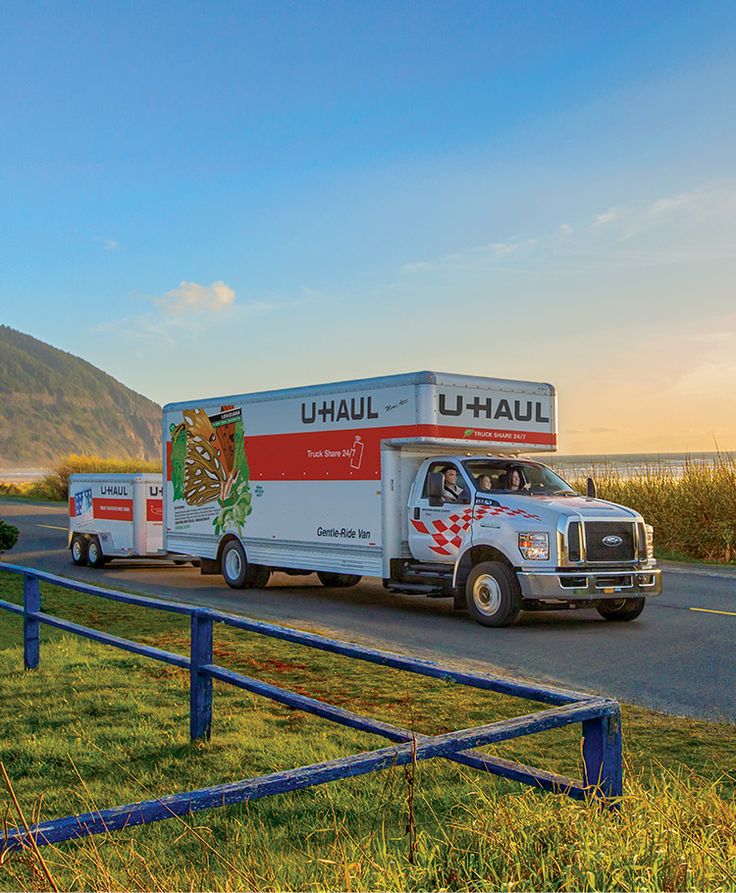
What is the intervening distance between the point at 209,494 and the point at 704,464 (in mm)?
11802

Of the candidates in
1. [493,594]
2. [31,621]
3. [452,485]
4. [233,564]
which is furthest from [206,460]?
[31,621]

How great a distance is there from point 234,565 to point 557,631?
6.81 metres

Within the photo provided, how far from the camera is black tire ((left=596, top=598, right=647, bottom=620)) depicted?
44.5 ft

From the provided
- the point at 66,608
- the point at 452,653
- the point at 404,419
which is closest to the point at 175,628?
the point at 66,608

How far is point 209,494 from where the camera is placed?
60.0 feet

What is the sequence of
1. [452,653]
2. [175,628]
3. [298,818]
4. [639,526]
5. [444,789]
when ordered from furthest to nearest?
[639,526] < [175,628] < [452,653] < [444,789] < [298,818]

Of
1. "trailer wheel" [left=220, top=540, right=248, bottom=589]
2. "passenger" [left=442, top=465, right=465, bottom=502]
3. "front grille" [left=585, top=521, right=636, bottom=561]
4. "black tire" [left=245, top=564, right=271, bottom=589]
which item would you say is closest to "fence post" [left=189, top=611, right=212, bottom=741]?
"front grille" [left=585, top=521, right=636, bottom=561]

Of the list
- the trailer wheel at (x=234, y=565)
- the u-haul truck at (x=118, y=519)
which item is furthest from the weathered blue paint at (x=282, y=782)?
the u-haul truck at (x=118, y=519)

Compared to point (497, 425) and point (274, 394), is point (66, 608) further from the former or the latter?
point (497, 425)

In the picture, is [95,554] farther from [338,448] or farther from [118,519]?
[338,448]

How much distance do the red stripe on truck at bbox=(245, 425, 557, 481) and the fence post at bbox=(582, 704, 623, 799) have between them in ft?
33.9

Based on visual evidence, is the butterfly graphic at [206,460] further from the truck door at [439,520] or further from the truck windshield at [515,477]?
the truck windshield at [515,477]

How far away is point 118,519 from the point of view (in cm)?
2117

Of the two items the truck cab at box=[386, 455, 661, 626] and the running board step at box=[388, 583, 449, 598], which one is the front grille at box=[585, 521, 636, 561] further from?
the running board step at box=[388, 583, 449, 598]
